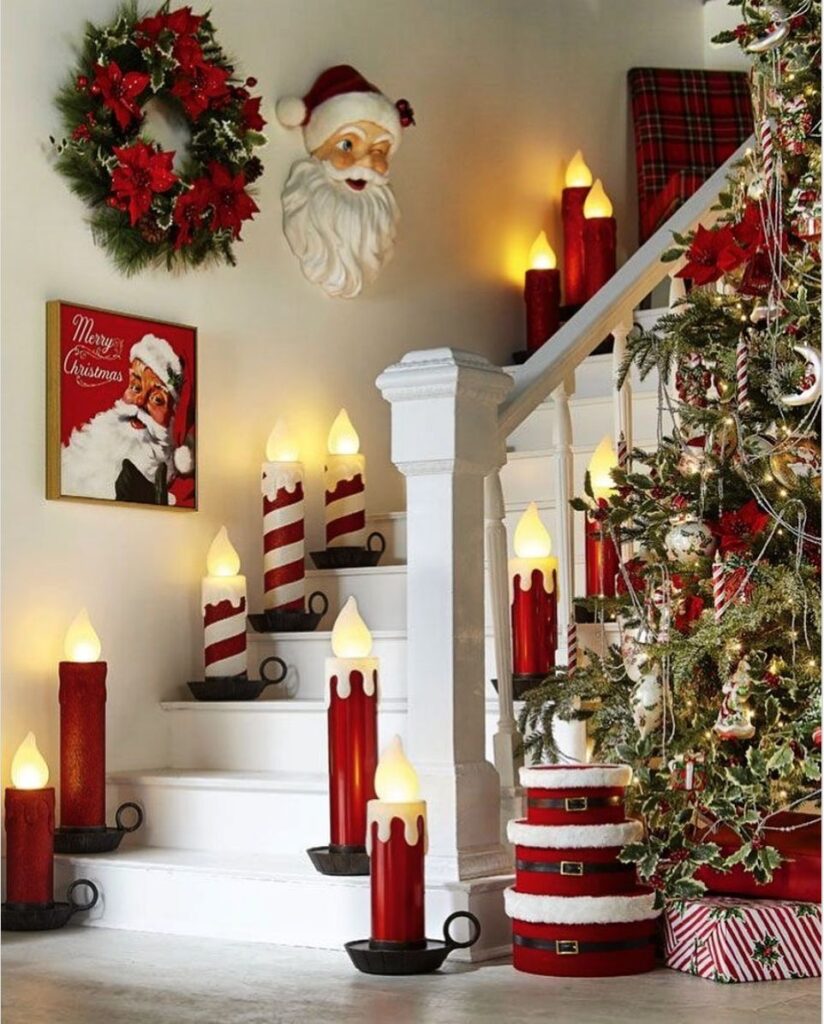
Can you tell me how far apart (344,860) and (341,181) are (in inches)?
79.7

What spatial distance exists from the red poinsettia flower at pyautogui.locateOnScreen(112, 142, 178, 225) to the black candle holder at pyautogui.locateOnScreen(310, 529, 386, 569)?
92cm

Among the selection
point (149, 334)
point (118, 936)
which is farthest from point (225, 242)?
point (118, 936)

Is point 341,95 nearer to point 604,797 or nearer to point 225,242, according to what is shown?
point 225,242

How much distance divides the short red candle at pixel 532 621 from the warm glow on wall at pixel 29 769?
37.4 inches

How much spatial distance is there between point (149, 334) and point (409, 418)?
1.08 m

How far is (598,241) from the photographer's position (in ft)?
17.3

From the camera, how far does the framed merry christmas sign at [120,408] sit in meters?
3.84

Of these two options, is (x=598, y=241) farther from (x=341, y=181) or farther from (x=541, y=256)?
(x=341, y=181)

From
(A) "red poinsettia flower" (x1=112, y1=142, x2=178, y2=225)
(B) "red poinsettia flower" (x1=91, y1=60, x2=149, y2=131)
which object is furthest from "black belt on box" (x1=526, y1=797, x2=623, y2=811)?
(B) "red poinsettia flower" (x1=91, y1=60, x2=149, y2=131)

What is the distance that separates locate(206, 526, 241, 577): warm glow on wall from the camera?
13.3 feet

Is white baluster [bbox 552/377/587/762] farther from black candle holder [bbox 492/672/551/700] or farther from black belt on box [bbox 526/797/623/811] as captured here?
black belt on box [bbox 526/797/623/811]

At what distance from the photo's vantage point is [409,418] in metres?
3.19

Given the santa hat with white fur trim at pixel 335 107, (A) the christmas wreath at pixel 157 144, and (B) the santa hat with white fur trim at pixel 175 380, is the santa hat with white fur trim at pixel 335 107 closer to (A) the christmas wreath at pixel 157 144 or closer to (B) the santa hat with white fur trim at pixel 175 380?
(A) the christmas wreath at pixel 157 144

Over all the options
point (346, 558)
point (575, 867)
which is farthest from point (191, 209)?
point (575, 867)
